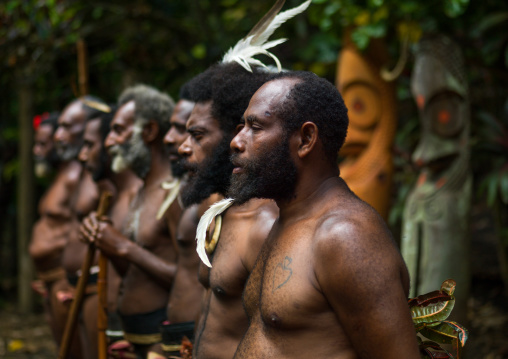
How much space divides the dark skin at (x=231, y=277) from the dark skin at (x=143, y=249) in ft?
3.40

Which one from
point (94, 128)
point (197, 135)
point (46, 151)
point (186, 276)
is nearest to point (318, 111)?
point (197, 135)

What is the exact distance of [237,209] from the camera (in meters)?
2.93

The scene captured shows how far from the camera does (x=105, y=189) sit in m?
5.52

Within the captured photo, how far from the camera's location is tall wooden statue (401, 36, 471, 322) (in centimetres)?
471

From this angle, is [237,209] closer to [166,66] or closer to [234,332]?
[234,332]

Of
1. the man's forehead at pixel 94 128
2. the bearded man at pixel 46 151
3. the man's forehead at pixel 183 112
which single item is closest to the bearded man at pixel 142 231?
the man's forehead at pixel 183 112

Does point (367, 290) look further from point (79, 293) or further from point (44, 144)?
point (44, 144)

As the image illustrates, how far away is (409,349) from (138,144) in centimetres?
306

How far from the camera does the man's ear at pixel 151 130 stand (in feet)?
14.9

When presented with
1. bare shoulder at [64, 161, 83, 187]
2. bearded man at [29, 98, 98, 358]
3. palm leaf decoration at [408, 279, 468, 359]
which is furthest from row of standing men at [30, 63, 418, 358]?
bare shoulder at [64, 161, 83, 187]

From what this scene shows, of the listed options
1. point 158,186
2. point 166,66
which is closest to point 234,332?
point 158,186

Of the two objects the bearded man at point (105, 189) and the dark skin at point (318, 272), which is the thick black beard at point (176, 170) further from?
the dark skin at point (318, 272)

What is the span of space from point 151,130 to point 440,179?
2.22 metres

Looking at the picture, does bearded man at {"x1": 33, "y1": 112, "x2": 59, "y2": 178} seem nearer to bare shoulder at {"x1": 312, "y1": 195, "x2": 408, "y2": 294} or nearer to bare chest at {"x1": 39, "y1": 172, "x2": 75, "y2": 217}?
bare chest at {"x1": 39, "y1": 172, "x2": 75, "y2": 217}
